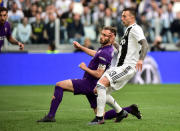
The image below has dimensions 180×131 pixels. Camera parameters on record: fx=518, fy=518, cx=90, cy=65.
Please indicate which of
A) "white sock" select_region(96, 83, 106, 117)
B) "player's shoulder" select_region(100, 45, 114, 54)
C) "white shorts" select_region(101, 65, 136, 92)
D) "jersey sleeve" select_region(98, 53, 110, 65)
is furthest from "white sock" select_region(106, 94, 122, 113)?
"player's shoulder" select_region(100, 45, 114, 54)

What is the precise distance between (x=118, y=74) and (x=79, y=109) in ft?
10.3

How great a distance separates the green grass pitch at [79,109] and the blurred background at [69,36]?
121cm

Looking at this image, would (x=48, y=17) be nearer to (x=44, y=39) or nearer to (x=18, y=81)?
(x=44, y=39)

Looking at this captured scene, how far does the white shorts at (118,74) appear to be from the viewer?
8.82 m

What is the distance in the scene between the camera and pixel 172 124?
888 cm

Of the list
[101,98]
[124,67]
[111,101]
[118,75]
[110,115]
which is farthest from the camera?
[110,115]

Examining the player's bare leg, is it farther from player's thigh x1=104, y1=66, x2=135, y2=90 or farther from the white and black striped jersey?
the white and black striped jersey

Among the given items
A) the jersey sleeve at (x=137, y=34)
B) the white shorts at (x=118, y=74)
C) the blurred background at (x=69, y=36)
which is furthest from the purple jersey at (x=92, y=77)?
the blurred background at (x=69, y=36)

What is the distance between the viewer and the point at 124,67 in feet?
29.4

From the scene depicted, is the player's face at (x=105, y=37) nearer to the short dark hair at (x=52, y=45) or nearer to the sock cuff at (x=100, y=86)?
the sock cuff at (x=100, y=86)

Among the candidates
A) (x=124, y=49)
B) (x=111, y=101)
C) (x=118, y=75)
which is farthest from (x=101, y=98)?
(x=124, y=49)

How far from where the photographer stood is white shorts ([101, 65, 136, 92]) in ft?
28.9

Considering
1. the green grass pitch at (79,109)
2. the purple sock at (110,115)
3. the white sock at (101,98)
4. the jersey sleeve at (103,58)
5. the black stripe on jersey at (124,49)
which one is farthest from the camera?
the purple sock at (110,115)

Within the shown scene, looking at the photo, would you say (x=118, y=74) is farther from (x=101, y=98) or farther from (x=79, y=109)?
(x=79, y=109)
